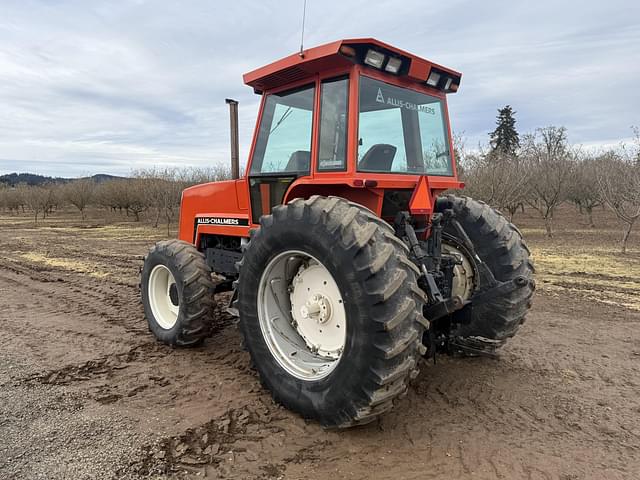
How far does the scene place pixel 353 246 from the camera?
2.66m

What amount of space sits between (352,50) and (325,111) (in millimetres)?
515

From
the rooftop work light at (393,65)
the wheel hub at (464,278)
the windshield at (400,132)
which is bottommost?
the wheel hub at (464,278)

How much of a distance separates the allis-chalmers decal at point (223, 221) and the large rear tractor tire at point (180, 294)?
41cm

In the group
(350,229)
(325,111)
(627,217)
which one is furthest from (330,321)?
(627,217)

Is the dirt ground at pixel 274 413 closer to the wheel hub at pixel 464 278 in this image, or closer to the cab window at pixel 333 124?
the wheel hub at pixel 464 278

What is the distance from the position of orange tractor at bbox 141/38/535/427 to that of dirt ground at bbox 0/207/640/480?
28 centimetres

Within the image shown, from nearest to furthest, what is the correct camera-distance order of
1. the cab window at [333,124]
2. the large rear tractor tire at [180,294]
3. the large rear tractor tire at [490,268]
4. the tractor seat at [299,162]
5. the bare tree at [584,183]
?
the cab window at [333,124]
the tractor seat at [299,162]
the large rear tractor tire at [490,268]
the large rear tractor tire at [180,294]
the bare tree at [584,183]

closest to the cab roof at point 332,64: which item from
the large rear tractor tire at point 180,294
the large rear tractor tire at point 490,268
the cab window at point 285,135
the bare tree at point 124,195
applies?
the cab window at point 285,135

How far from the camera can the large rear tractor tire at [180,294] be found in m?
4.37

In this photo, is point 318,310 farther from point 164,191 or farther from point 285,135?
point 164,191

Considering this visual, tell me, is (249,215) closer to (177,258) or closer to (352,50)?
(177,258)

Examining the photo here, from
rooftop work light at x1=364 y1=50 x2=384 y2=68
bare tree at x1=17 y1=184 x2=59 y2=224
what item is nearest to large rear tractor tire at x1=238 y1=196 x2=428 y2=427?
rooftop work light at x1=364 y1=50 x2=384 y2=68

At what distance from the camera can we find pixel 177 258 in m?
4.50

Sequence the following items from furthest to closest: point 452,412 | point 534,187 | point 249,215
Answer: point 534,187
point 249,215
point 452,412
